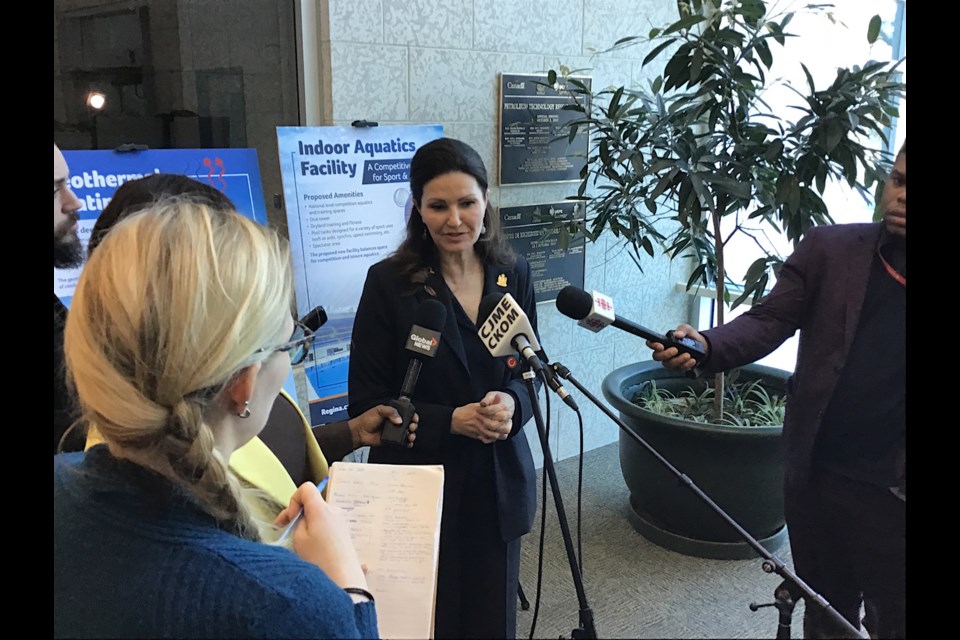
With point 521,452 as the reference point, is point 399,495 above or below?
above

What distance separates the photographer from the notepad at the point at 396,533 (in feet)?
2.71

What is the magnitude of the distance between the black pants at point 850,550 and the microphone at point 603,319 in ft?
0.82

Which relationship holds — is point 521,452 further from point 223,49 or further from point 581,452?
point 223,49

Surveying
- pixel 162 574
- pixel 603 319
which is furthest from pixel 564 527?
pixel 162 574

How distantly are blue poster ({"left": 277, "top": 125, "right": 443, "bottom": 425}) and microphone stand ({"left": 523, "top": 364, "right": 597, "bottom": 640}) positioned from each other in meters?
1.28

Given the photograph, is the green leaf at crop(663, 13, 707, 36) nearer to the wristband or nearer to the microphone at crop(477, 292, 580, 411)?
the microphone at crop(477, 292, 580, 411)

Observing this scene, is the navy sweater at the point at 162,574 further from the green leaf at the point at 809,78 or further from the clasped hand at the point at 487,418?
the green leaf at the point at 809,78

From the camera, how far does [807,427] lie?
2.46 ft

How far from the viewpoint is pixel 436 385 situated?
1341mm

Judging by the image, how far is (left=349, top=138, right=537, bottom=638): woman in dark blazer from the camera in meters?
1.31
